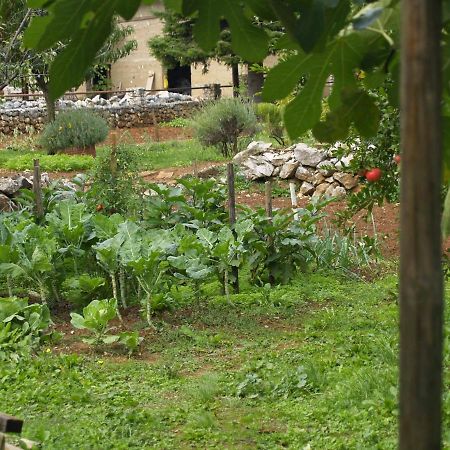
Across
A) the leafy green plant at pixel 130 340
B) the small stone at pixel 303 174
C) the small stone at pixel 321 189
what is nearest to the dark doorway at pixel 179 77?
the small stone at pixel 303 174

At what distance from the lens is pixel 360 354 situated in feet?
19.6

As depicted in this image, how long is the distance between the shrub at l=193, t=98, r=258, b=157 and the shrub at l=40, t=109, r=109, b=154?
8.43 feet

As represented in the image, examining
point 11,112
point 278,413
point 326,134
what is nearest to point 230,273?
point 278,413

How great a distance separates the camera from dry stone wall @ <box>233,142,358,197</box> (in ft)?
47.4

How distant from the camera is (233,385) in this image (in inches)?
219

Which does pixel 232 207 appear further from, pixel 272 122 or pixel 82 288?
pixel 272 122

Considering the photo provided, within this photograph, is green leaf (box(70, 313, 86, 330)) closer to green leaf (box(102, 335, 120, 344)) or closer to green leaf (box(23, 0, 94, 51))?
green leaf (box(102, 335, 120, 344))

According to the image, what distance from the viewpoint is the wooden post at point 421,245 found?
963 mm

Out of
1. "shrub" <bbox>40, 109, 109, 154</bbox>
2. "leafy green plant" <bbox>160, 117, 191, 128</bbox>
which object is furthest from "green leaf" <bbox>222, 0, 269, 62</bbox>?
"leafy green plant" <bbox>160, 117, 191, 128</bbox>

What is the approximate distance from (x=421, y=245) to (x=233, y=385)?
4700 mm

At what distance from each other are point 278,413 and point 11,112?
77.1 ft

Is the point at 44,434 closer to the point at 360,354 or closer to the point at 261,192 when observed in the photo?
the point at 360,354

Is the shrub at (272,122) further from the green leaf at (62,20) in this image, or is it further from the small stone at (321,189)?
the green leaf at (62,20)

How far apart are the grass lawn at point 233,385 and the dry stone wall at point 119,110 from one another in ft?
64.3
